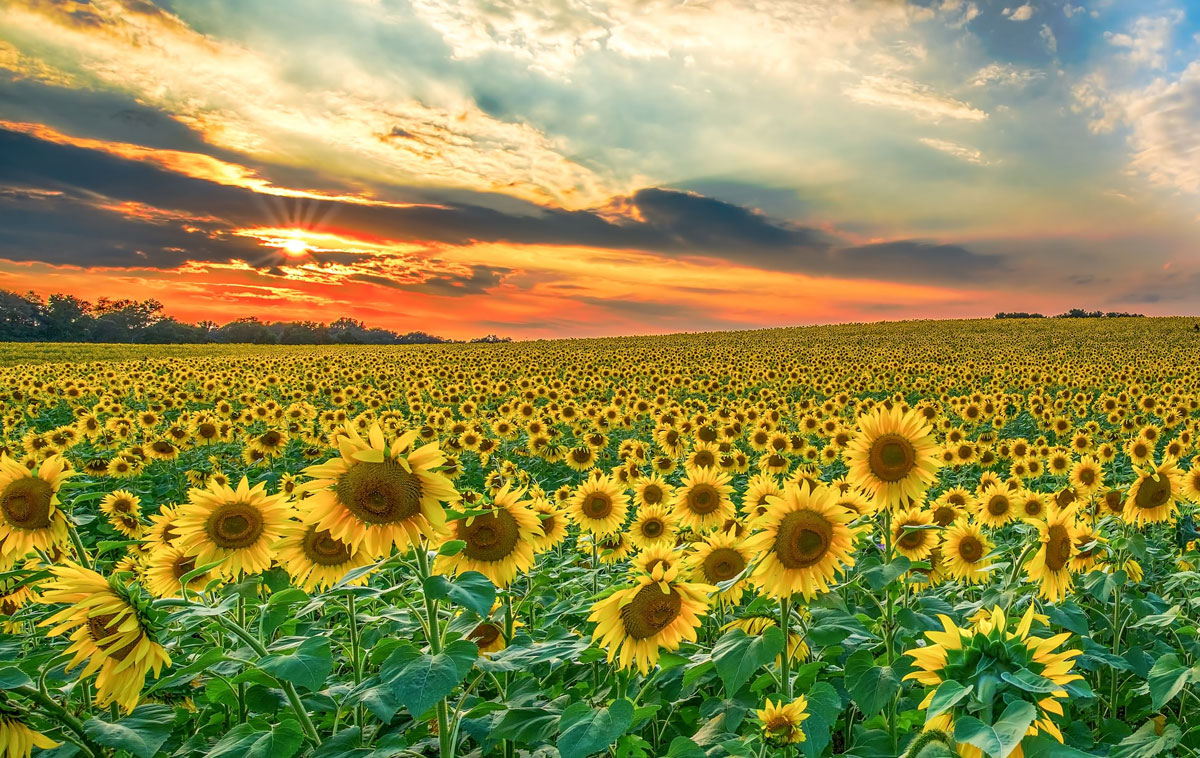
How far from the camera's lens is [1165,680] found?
343 cm

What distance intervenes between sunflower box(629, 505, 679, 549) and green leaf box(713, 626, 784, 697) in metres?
2.80

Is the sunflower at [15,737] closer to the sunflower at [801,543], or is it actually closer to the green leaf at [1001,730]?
the sunflower at [801,543]

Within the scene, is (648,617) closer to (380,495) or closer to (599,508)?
(380,495)

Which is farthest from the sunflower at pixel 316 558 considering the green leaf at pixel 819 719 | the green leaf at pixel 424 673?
the green leaf at pixel 819 719

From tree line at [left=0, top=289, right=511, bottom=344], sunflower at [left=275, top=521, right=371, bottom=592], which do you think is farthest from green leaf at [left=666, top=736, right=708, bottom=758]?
tree line at [left=0, top=289, right=511, bottom=344]

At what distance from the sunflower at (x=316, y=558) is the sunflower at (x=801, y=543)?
1971 mm

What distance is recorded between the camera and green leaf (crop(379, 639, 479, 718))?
229 centimetres

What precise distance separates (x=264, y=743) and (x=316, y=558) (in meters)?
1.15

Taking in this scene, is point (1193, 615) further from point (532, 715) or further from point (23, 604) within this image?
point (23, 604)

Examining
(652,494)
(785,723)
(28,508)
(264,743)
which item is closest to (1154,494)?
(652,494)

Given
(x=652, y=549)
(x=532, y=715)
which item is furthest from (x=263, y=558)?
(x=652, y=549)

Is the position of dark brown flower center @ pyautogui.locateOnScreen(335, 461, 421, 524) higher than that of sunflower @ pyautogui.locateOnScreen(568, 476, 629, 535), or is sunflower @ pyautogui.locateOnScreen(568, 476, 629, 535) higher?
dark brown flower center @ pyautogui.locateOnScreen(335, 461, 421, 524)

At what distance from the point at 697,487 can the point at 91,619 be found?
4114mm

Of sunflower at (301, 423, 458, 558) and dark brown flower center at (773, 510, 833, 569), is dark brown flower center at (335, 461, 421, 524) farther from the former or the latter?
dark brown flower center at (773, 510, 833, 569)
